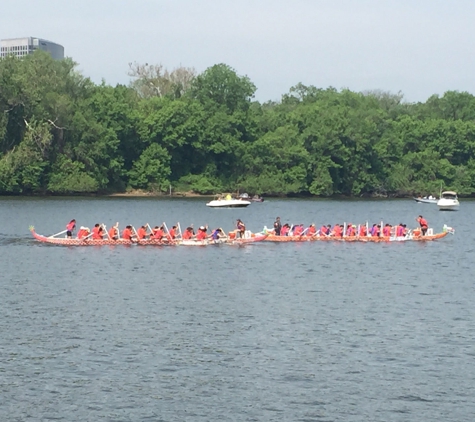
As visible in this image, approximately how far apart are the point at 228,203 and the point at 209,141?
18.9m

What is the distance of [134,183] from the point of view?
113 metres

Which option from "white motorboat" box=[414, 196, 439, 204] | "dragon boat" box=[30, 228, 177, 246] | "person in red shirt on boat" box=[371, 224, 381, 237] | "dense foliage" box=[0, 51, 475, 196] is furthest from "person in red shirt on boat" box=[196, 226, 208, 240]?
"white motorboat" box=[414, 196, 439, 204]

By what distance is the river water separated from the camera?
75.8ft

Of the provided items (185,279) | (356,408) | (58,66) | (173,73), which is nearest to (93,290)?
(185,279)

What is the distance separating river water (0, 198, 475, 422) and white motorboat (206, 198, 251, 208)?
42.8 meters

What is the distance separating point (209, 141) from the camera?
383 ft

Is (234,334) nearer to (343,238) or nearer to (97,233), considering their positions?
(97,233)

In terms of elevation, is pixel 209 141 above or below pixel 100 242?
above

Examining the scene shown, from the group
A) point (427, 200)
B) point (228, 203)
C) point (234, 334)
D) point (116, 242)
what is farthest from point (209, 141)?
point (234, 334)

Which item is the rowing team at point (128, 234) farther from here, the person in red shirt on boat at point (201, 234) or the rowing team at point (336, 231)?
the rowing team at point (336, 231)

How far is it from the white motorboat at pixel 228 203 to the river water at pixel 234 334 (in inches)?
1683

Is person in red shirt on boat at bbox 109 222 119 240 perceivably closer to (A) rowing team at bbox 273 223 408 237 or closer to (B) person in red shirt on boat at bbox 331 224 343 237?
(A) rowing team at bbox 273 223 408 237

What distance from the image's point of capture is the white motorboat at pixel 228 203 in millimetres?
98938

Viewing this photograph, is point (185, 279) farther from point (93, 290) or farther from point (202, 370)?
Answer: point (202, 370)
